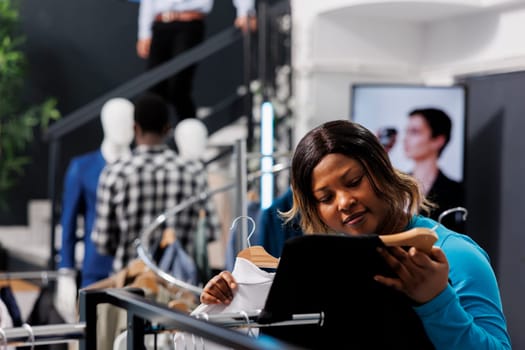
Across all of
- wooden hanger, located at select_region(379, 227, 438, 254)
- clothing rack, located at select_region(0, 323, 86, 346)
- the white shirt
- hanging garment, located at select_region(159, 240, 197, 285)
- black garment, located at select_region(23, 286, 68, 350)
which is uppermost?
the white shirt

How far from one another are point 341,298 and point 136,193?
2902mm

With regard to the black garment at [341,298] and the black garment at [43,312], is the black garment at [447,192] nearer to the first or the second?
the black garment at [43,312]

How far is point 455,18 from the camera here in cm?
587

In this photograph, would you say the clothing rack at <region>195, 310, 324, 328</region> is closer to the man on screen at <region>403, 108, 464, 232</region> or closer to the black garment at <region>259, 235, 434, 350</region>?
the black garment at <region>259, 235, 434, 350</region>

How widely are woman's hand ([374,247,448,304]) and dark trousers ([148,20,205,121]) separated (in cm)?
614

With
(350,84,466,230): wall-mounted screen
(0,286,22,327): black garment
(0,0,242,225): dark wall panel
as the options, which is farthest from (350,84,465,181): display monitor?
(0,0,242,225): dark wall panel

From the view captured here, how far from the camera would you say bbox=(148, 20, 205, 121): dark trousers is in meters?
7.77

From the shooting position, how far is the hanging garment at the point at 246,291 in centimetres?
196

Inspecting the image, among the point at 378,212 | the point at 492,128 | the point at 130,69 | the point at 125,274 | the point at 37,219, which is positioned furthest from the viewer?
the point at 130,69

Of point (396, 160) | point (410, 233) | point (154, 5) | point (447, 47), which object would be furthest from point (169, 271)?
point (154, 5)

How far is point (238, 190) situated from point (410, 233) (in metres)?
2.61

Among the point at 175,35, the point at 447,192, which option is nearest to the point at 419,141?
the point at 447,192

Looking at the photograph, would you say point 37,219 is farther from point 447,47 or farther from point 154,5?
point 447,47

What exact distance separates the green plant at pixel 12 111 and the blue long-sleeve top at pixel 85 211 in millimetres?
4252
